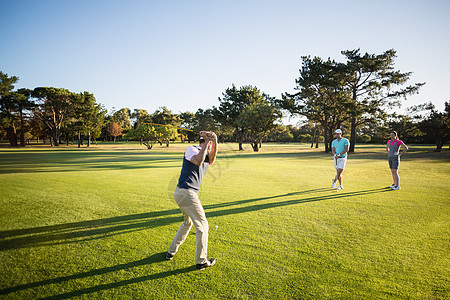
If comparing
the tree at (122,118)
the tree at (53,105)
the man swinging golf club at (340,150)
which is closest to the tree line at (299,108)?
the tree at (53,105)

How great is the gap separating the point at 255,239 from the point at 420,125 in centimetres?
5478

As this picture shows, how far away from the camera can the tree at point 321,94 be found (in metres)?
37.7

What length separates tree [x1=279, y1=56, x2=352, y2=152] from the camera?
37688mm

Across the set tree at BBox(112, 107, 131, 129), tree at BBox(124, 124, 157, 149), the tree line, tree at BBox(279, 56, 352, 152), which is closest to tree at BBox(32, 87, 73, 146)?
the tree line

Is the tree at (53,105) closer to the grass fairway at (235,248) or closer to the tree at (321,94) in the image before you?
the tree at (321,94)

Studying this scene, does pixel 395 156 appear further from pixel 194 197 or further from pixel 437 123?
pixel 437 123

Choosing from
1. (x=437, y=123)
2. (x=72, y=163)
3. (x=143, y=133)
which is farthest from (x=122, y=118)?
(x=437, y=123)

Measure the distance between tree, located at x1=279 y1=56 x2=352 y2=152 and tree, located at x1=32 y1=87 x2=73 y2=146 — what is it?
59.5 m

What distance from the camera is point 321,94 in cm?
4331

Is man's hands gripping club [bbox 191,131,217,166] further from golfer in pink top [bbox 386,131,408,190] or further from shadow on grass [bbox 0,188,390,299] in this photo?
golfer in pink top [bbox 386,131,408,190]

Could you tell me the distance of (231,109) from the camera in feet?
175

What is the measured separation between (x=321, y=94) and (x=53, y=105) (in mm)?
68752

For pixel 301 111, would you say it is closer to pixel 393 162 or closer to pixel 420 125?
pixel 420 125

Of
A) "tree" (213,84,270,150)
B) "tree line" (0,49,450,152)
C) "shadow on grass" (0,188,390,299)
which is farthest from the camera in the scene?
"tree" (213,84,270,150)
